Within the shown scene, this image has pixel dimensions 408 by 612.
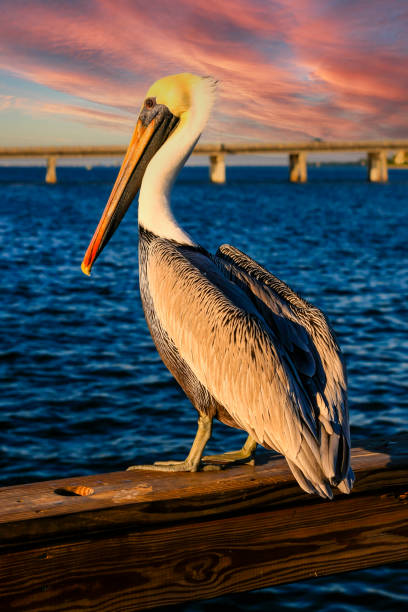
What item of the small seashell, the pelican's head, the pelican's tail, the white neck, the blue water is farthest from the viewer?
the blue water

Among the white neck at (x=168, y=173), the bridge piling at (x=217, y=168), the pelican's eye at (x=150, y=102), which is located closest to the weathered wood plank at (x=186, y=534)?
the white neck at (x=168, y=173)

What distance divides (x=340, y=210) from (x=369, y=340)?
42275mm

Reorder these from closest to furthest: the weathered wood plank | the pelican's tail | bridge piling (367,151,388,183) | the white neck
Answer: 1. the weathered wood plank
2. the pelican's tail
3. the white neck
4. bridge piling (367,151,388,183)

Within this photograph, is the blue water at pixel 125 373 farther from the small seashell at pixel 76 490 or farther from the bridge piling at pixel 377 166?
the bridge piling at pixel 377 166

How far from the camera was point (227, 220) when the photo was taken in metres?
41.4

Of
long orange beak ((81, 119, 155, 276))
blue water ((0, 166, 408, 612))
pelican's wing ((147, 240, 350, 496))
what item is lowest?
blue water ((0, 166, 408, 612))

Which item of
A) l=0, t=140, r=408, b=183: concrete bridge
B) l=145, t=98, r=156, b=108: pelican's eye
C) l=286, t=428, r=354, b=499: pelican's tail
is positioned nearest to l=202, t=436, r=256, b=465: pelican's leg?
l=286, t=428, r=354, b=499: pelican's tail

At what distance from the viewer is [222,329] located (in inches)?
118

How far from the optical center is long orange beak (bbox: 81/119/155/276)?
140 inches

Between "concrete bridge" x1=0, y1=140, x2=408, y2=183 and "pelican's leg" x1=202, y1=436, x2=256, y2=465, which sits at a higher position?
"concrete bridge" x1=0, y1=140, x2=408, y2=183

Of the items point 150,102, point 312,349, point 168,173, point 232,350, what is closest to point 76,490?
point 232,350

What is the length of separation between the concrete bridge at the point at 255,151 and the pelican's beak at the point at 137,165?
84.3 meters

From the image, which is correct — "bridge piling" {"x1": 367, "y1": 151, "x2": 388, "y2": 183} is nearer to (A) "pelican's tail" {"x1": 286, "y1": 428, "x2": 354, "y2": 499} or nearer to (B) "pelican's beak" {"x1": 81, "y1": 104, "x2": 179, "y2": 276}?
(B) "pelican's beak" {"x1": 81, "y1": 104, "x2": 179, "y2": 276}

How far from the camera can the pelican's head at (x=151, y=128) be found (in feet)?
11.6
